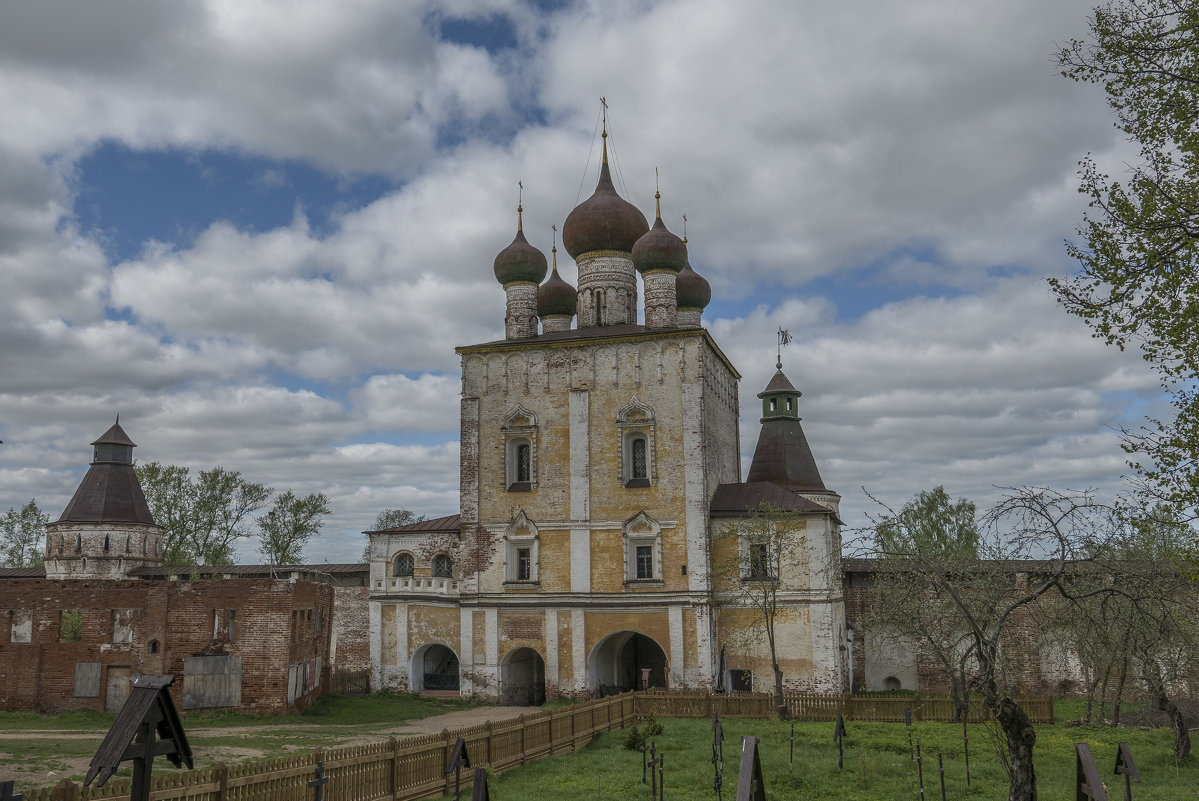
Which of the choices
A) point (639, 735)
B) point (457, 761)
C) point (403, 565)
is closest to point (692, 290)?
point (403, 565)

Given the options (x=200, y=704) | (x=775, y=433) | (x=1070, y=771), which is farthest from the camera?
(x=775, y=433)

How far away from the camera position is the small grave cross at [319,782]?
1221cm

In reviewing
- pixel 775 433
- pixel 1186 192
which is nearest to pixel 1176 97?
pixel 1186 192

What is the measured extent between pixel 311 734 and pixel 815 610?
1569 centimetres

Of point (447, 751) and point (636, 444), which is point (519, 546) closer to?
point (636, 444)

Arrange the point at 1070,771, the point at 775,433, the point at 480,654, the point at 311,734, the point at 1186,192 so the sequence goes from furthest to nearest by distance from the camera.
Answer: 1. the point at 775,433
2. the point at 480,654
3. the point at 311,734
4. the point at 1070,771
5. the point at 1186,192

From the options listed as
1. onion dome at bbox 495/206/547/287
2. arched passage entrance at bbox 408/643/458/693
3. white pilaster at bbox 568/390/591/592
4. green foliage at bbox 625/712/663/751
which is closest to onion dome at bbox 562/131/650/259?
onion dome at bbox 495/206/547/287

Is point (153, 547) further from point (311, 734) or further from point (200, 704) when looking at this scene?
point (311, 734)

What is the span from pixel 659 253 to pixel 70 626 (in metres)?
22.1

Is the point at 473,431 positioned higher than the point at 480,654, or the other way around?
the point at 473,431

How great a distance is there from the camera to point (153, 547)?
4581cm

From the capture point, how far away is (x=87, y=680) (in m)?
26.3

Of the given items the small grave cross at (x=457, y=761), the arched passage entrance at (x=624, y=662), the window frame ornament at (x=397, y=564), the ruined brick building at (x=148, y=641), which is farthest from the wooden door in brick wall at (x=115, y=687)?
the small grave cross at (x=457, y=761)

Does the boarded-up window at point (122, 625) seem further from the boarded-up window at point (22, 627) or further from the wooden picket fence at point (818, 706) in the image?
the wooden picket fence at point (818, 706)
